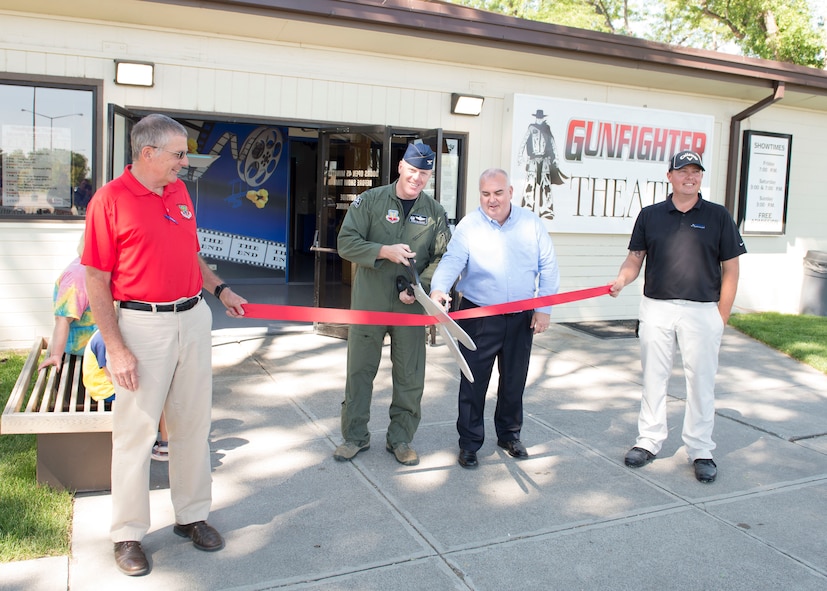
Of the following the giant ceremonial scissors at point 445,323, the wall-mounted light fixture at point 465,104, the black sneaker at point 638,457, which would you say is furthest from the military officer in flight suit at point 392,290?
the wall-mounted light fixture at point 465,104

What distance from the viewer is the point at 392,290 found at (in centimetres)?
447

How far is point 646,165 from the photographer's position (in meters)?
9.90

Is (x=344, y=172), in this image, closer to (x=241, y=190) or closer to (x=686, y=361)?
(x=241, y=190)

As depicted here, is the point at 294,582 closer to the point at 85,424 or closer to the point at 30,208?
the point at 85,424

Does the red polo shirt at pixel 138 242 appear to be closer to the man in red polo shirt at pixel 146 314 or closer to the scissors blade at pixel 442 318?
the man in red polo shirt at pixel 146 314

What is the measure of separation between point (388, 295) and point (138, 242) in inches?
67.4

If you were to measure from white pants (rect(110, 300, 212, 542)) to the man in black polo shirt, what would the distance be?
103 inches

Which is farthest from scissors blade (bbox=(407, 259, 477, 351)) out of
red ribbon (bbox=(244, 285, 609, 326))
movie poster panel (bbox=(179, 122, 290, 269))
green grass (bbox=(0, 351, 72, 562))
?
movie poster panel (bbox=(179, 122, 290, 269))

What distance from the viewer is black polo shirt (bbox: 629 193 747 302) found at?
14.5 ft

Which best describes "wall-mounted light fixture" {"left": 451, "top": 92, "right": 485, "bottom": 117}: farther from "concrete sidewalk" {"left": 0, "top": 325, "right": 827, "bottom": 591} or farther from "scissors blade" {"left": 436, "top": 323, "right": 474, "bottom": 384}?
"scissors blade" {"left": 436, "top": 323, "right": 474, "bottom": 384}

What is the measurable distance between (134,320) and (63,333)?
1.64m

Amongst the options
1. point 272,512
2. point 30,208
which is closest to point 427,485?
point 272,512

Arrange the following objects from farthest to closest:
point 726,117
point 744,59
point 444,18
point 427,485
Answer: point 726,117, point 744,59, point 444,18, point 427,485

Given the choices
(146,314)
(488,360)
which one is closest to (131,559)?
(146,314)
